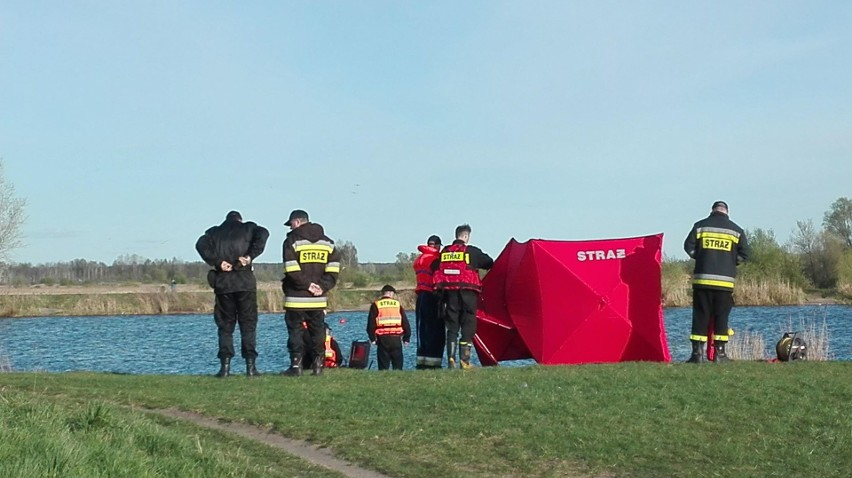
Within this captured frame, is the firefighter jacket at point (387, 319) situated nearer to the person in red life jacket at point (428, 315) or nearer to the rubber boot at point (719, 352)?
the person in red life jacket at point (428, 315)

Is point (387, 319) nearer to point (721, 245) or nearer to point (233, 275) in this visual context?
point (233, 275)

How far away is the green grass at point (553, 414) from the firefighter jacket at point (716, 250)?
139cm

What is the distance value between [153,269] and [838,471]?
10121 cm

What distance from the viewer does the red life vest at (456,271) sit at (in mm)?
15109

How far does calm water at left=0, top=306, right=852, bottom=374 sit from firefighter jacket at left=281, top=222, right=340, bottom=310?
29.5 feet

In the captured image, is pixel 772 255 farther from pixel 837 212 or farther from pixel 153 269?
pixel 153 269

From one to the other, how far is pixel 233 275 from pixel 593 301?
5212mm

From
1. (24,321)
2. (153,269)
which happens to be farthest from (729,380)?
(153,269)

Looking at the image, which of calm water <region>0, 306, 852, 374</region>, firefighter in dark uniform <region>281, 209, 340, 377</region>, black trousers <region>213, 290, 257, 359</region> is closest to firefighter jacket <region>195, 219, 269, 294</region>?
black trousers <region>213, 290, 257, 359</region>

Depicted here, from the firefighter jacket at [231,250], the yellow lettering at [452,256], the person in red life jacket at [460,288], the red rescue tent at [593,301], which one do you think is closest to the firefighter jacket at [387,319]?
the person in red life jacket at [460,288]

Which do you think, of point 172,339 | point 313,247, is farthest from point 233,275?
point 172,339

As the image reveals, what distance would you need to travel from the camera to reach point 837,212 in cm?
8319

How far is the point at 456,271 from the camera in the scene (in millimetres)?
15125

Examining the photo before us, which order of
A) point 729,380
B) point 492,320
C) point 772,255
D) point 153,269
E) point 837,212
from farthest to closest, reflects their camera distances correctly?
point 153,269 → point 837,212 → point 772,255 → point 492,320 → point 729,380
